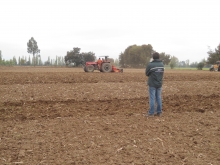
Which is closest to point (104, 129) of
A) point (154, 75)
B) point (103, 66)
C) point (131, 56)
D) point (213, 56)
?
point (154, 75)

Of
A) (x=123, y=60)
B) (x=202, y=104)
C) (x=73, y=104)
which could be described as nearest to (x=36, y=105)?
(x=73, y=104)

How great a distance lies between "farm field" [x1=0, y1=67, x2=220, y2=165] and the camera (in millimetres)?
4500

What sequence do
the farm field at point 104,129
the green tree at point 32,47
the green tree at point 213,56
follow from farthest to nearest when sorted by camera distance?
the green tree at point 32,47
the green tree at point 213,56
the farm field at point 104,129

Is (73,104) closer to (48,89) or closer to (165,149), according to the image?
(48,89)

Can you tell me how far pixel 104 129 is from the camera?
20.2 feet

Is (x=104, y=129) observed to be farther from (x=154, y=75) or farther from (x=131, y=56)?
(x=131, y=56)

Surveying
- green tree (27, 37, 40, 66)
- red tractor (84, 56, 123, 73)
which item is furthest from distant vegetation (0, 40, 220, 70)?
red tractor (84, 56, 123, 73)

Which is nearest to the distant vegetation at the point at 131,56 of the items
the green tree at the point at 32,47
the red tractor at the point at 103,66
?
the green tree at the point at 32,47

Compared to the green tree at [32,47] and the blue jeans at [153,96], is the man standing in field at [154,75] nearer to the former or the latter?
the blue jeans at [153,96]

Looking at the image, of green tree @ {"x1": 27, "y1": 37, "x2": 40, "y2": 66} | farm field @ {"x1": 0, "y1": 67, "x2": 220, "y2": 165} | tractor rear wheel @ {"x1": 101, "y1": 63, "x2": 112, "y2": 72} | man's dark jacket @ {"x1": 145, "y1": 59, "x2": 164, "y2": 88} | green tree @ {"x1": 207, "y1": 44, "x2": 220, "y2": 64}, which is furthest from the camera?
green tree @ {"x1": 27, "y1": 37, "x2": 40, "y2": 66}

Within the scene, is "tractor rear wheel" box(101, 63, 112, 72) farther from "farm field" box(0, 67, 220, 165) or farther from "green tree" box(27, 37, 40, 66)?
"green tree" box(27, 37, 40, 66)

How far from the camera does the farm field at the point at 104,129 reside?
4.50 metres

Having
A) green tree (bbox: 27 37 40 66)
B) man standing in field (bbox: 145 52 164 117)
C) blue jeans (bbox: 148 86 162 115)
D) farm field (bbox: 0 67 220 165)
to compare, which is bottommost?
farm field (bbox: 0 67 220 165)

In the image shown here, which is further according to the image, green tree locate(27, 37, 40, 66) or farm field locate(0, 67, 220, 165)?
green tree locate(27, 37, 40, 66)
